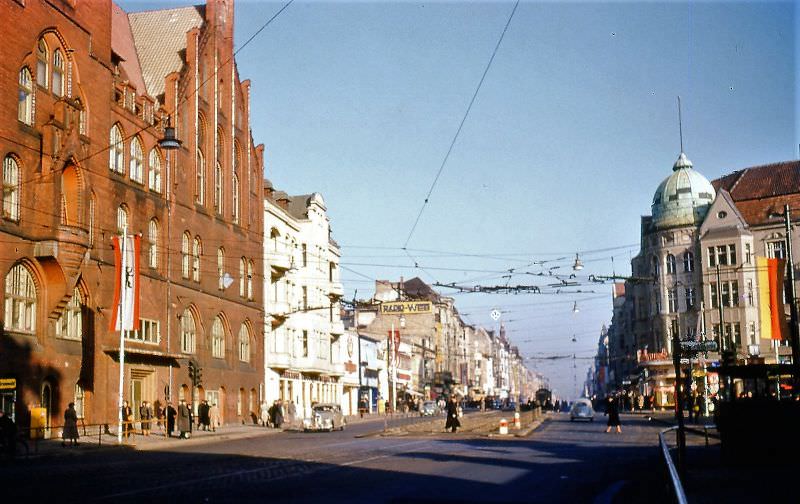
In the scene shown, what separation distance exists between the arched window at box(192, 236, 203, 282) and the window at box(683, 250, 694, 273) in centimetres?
4928

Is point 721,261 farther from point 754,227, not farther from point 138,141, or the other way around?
point 138,141

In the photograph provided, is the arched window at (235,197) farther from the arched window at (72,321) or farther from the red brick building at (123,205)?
the arched window at (72,321)

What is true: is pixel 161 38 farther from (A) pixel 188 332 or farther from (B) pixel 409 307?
(B) pixel 409 307

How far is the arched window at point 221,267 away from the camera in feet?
190

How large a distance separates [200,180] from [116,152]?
10599 mm

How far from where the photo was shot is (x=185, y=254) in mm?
52969

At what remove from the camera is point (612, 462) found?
2538cm

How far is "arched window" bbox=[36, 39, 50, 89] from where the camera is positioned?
3881 cm

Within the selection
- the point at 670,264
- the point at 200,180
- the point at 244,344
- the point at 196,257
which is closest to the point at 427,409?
the point at 670,264

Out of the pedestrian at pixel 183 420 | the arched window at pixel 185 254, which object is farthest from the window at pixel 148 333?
the pedestrian at pixel 183 420

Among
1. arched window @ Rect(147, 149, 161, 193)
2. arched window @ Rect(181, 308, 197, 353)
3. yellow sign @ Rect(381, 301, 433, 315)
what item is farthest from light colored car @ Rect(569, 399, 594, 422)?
arched window @ Rect(147, 149, 161, 193)

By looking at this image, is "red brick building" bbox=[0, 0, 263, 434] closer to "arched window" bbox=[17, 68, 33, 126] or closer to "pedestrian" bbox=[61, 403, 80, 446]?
"arched window" bbox=[17, 68, 33, 126]

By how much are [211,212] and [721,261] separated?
47454 mm

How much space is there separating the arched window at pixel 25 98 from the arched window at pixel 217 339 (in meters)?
21.4
